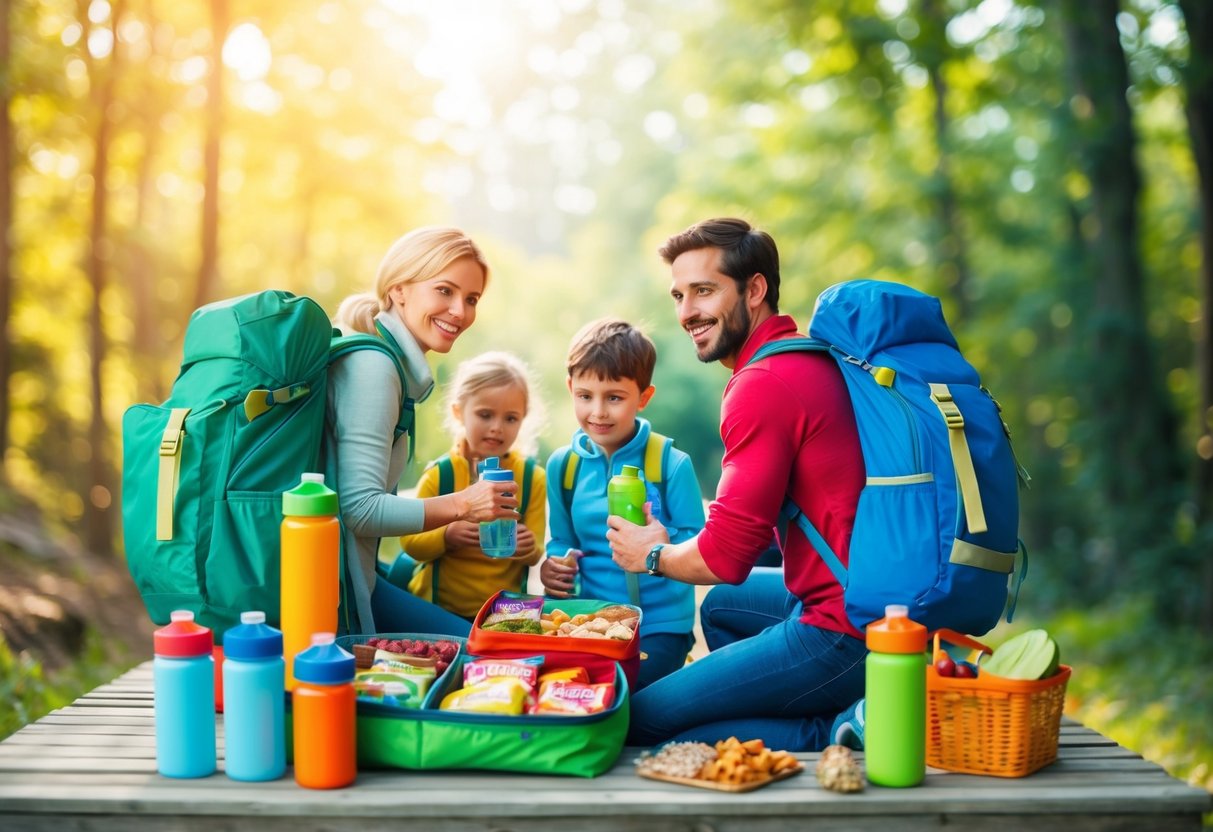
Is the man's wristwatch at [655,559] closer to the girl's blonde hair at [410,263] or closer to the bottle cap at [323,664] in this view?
the bottle cap at [323,664]

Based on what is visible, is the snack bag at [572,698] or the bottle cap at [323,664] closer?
the bottle cap at [323,664]

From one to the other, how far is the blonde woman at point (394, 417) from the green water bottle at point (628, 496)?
273mm

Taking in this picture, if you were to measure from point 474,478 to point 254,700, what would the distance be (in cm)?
Answer: 146

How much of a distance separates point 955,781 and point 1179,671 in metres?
6.11

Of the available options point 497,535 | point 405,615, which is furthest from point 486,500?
point 405,615

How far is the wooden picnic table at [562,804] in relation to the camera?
243cm

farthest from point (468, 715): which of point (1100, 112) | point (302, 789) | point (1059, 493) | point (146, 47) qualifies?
point (1059, 493)

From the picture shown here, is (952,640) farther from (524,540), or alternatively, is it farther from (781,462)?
(524,540)

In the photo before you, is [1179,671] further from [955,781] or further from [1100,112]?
[955,781]

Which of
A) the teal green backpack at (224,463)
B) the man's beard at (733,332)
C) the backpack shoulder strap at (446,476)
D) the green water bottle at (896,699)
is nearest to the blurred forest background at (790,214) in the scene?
the backpack shoulder strap at (446,476)

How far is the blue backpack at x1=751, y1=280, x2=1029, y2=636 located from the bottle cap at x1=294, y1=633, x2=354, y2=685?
1206 millimetres

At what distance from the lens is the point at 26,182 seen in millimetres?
11711

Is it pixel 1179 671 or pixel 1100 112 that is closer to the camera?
pixel 1179 671

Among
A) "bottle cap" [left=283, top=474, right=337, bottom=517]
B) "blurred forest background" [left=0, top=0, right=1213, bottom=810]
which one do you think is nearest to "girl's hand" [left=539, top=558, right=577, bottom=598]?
"bottle cap" [left=283, top=474, right=337, bottom=517]
